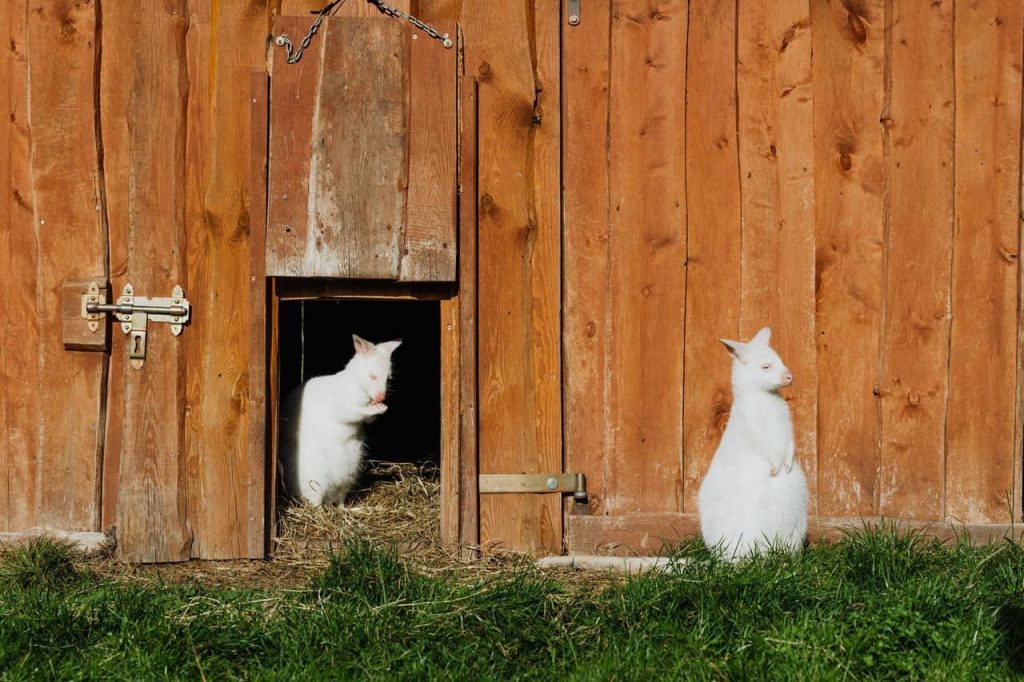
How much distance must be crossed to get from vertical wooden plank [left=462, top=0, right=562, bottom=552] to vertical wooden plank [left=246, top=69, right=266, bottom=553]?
102 centimetres

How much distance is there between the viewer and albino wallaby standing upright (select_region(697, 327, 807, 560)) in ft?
16.3

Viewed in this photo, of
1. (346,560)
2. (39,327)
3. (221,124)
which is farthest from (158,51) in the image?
(346,560)

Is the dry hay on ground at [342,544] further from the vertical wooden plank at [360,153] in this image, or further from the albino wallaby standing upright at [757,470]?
the vertical wooden plank at [360,153]

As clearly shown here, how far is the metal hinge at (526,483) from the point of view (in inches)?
219

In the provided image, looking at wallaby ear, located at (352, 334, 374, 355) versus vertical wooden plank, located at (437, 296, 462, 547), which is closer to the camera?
vertical wooden plank, located at (437, 296, 462, 547)

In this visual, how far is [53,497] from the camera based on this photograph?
5.54 metres

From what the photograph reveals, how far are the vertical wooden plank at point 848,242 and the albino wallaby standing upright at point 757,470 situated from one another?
600 millimetres

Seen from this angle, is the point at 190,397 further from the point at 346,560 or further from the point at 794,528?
the point at 794,528

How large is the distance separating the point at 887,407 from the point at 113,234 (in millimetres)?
3839

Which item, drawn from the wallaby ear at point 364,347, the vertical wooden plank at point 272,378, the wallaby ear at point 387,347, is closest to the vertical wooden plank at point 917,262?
the wallaby ear at point 387,347

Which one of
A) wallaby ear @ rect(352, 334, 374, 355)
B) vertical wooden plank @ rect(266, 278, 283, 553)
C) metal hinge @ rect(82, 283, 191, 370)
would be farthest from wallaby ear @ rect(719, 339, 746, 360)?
metal hinge @ rect(82, 283, 191, 370)

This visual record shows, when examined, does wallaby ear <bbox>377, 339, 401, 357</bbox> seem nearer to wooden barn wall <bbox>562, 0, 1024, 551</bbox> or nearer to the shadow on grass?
wooden barn wall <bbox>562, 0, 1024, 551</bbox>

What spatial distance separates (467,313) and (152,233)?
1549 mm

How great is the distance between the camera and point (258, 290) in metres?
5.48
